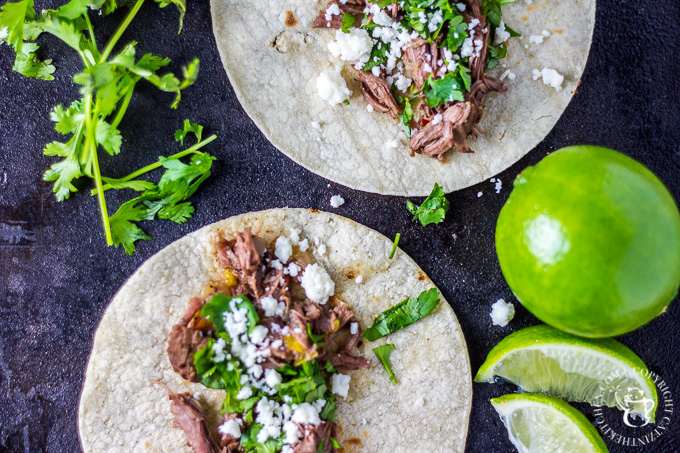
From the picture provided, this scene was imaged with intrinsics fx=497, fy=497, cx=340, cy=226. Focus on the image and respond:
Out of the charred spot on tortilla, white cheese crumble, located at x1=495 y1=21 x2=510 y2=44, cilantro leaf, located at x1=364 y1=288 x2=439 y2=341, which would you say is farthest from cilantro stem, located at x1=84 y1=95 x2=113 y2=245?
white cheese crumble, located at x1=495 y1=21 x2=510 y2=44

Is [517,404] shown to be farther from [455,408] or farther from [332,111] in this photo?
[332,111]

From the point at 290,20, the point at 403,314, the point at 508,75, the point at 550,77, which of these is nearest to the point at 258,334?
the point at 403,314

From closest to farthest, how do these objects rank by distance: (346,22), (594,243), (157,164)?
1. (594,243)
2. (346,22)
3. (157,164)

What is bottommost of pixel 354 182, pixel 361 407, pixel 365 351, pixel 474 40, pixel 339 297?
pixel 361 407

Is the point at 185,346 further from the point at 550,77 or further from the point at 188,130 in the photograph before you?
the point at 550,77

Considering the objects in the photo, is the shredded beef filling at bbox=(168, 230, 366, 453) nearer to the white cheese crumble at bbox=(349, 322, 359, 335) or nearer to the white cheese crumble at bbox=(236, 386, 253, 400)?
the white cheese crumble at bbox=(349, 322, 359, 335)

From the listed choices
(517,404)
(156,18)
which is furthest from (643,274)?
(156,18)

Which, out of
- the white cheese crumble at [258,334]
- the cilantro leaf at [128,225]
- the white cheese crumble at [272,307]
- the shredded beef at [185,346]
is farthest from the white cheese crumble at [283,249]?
the cilantro leaf at [128,225]
